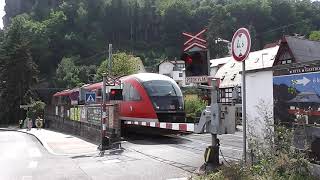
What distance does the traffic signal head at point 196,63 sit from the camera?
8.51m

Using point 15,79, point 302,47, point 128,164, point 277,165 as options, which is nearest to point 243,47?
point 277,165

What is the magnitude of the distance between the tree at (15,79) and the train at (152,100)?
1989 inches

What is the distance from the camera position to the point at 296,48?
32.5 m

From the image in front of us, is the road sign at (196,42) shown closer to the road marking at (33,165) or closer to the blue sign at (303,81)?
the blue sign at (303,81)

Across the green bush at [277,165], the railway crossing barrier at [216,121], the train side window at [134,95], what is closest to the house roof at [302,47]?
the train side window at [134,95]

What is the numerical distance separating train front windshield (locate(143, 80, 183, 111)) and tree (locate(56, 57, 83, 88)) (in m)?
79.7

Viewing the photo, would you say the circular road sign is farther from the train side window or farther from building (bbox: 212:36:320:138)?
the train side window

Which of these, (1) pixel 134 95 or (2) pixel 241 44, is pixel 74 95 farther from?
(2) pixel 241 44

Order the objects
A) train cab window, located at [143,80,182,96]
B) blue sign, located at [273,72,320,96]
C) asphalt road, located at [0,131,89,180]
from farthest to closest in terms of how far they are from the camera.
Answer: train cab window, located at [143,80,182,96] < asphalt road, located at [0,131,89,180] < blue sign, located at [273,72,320,96]

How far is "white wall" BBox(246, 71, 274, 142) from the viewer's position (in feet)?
28.7

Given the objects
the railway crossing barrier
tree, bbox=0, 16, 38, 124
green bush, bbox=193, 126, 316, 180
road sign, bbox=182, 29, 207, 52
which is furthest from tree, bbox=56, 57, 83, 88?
green bush, bbox=193, 126, 316, 180

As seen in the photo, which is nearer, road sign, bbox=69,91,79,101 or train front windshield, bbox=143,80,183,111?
train front windshield, bbox=143,80,183,111

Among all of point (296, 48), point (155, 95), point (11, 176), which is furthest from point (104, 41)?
point (11, 176)

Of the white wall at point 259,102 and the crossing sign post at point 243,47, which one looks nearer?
the crossing sign post at point 243,47
